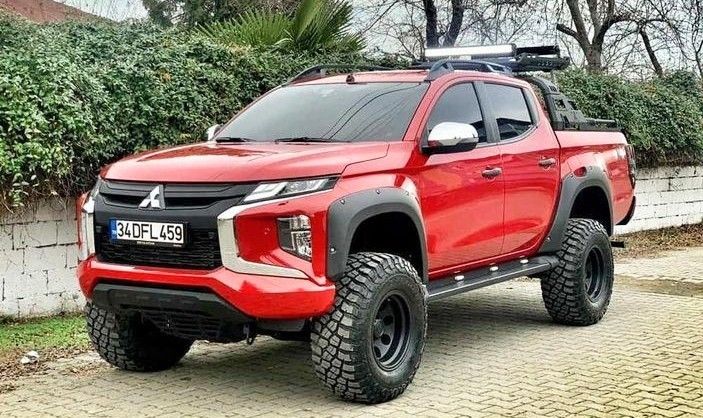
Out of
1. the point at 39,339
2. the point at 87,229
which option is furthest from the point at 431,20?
the point at 87,229

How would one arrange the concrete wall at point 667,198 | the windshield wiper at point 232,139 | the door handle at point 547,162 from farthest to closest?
the concrete wall at point 667,198, the door handle at point 547,162, the windshield wiper at point 232,139

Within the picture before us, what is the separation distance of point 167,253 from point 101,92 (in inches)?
133

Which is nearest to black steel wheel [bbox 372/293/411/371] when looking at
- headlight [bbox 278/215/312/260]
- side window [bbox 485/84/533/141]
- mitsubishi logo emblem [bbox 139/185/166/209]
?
headlight [bbox 278/215/312/260]

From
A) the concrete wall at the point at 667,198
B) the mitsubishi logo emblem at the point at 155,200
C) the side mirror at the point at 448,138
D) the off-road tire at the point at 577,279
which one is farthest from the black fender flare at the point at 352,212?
the concrete wall at the point at 667,198

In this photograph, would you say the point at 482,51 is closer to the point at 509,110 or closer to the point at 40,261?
the point at 509,110

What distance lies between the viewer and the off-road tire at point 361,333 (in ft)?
16.4

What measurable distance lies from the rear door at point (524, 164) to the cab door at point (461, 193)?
0.16 meters

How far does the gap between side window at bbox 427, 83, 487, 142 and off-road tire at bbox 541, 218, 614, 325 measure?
1394 mm

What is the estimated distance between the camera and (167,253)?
5066 millimetres

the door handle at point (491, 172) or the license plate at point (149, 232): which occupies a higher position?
the door handle at point (491, 172)

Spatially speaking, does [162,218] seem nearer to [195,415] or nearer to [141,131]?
[195,415]

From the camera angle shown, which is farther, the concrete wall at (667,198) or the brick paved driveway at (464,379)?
the concrete wall at (667,198)

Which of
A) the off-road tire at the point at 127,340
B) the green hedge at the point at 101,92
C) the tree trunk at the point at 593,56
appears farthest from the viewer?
the tree trunk at the point at 593,56

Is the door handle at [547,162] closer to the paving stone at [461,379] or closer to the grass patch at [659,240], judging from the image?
the paving stone at [461,379]
